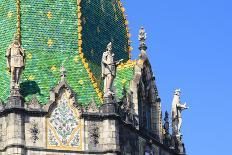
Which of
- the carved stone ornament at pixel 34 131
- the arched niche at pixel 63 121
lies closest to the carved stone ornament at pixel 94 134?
the arched niche at pixel 63 121

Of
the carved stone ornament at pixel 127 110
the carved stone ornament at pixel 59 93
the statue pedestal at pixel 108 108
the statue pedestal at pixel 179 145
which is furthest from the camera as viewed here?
the statue pedestal at pixel 179 145

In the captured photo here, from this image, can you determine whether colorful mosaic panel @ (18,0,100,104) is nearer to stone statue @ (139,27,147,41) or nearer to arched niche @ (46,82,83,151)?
arched niche @ (46,82,83,151)

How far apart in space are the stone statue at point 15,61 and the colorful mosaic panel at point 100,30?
3208mm

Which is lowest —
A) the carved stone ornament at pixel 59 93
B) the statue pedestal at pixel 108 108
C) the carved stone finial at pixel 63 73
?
the statue pedestal at pixel 108 108

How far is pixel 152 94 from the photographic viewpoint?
40344 millimetres

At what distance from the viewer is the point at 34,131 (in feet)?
117

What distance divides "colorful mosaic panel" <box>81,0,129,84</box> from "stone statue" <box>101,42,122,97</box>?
117 centimetres

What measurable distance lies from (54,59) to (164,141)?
5.71 meters

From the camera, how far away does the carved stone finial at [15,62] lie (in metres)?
36.0

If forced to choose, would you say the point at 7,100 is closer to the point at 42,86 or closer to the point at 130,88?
the point at 42,86

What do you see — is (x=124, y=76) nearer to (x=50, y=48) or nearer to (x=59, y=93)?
(x=50, y=48)

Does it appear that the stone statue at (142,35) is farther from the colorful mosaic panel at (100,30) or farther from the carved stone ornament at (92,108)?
the carved stone ornament at (92,108)

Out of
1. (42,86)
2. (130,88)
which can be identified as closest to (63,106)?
(42,86)

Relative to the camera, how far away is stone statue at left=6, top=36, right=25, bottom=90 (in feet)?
→ 119
